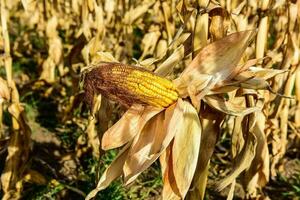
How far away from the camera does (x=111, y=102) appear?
180 centimetres

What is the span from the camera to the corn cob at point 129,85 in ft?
4.69

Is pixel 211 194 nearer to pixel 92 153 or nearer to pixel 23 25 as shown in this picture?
pixel 92 153

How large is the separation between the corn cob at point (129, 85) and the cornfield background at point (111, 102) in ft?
0.51

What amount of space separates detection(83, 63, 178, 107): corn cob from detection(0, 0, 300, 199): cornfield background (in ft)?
0.51

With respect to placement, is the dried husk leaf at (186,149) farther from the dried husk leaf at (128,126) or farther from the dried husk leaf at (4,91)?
the dried husk leaf at (4,91)

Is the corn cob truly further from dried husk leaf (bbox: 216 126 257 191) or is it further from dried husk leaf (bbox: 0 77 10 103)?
dried husk leaf (bbox: 0 77 10 103)

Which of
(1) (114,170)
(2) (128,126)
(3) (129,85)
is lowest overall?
(1) (114,170)

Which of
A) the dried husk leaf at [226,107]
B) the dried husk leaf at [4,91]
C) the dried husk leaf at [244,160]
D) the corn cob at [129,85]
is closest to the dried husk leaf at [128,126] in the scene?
the corn cob at [129,85]

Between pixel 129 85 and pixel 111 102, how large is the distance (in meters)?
0.38

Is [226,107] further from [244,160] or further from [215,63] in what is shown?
[244,160]

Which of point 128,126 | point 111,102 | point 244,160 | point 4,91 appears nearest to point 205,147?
point 244,160

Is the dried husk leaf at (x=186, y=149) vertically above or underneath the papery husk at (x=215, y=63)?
underneath

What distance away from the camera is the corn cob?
1431mm

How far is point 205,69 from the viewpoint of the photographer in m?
1.52
